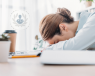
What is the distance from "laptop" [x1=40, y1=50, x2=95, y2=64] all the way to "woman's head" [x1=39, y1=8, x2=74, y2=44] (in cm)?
60

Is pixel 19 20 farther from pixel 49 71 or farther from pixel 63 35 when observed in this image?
pixel 49 71

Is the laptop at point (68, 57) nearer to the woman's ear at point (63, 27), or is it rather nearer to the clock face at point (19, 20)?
the woman's ear at point (63, 27)

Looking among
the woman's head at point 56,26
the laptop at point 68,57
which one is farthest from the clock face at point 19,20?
the laptop at point 68,57

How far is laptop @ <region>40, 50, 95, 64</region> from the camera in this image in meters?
0.34

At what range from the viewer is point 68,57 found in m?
0.34

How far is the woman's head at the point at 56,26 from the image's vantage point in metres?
0.93

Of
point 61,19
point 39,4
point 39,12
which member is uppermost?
point 39,4

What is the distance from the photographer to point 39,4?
2637 mm

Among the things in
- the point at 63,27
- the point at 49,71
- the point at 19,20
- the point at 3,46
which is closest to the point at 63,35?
the point at 63,27

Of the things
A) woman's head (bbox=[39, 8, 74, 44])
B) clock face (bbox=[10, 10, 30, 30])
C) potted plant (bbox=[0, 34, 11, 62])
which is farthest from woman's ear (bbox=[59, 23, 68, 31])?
clock face (bbox=[10, 10, 30, 30])

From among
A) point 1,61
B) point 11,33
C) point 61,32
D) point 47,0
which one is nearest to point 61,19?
point 61,32

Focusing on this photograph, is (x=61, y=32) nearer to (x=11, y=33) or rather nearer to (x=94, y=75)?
(x=11, y=33)

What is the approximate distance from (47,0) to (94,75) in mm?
2615

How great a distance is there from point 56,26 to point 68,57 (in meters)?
0.62
